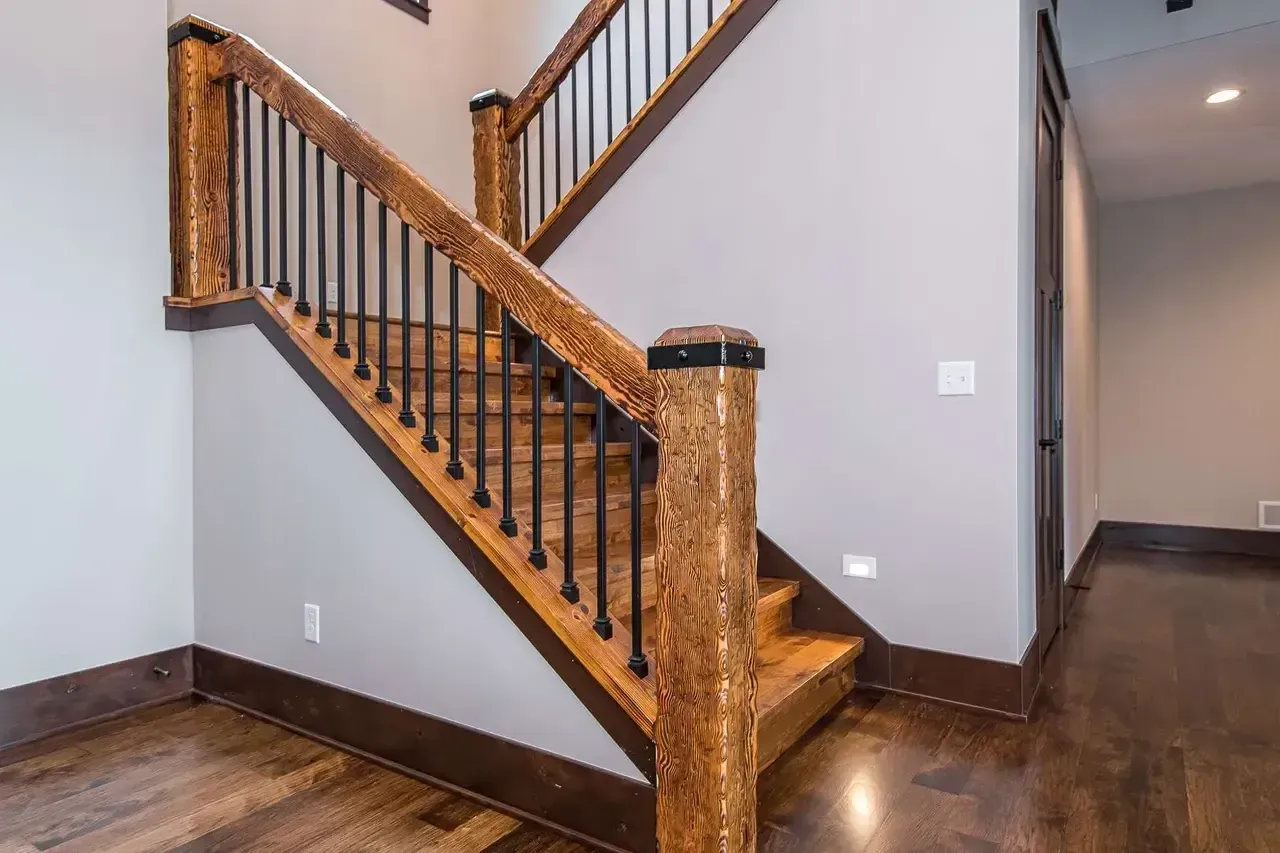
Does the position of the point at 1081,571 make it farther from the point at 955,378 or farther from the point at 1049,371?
the point at 955,378

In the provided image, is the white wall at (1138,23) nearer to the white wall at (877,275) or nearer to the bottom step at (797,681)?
the white wall at (877,275)

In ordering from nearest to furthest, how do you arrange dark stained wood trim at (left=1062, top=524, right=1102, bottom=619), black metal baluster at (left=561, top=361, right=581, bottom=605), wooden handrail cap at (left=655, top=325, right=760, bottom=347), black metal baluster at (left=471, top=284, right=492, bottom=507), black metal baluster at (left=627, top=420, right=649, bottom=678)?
wooden handrail cap at (left=655, top=325, right=760, bottom=347), black metal baluster at (left=627, top=420, right=649, bottom=678), black metal baluster at (left=561, top=361, right=581, bottom=605), black metal baluster at (left=471, top=284, right=492, bottom=507), dark stained wood trim at (left=1062, top=524, right=1102, bottom=619)

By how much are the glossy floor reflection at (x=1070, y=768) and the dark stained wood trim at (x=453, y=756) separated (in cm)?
33

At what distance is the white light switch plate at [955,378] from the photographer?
2398 mm

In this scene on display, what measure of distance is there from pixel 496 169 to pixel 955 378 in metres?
2.07

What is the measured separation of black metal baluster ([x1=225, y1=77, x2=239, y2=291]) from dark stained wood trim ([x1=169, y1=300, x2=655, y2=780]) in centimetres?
22

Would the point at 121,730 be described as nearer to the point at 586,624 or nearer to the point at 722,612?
the point at 586,624

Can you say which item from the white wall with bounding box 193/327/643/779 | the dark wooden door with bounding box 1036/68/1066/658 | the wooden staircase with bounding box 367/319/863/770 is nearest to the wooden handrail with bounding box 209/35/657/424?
the wooden staircase with bounding box 367/319/863/770

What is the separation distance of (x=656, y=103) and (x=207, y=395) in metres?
1.94

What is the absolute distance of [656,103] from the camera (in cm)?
298

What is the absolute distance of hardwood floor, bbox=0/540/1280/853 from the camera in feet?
5.56

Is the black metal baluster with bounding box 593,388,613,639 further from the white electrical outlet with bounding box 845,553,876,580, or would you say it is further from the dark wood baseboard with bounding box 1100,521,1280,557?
the dark wood baseboard with bounding box 1100,521,1280,557

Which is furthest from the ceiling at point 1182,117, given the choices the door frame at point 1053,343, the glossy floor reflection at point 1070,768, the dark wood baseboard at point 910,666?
the dark wood baseboard at point 910,666

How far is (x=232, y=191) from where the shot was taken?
267 centimetres
